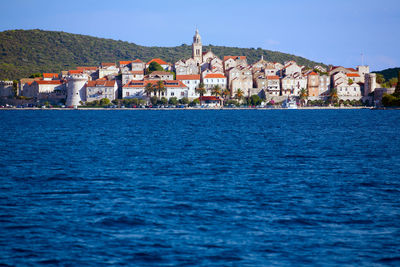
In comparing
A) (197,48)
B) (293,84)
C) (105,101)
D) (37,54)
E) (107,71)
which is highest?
(37,54)

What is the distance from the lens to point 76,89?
116 m

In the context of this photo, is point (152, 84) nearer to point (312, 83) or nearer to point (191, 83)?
point (191, 83)

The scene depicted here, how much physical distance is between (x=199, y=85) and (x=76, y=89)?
2768 cm

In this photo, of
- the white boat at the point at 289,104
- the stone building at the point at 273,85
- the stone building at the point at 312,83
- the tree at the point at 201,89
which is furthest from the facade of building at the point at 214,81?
the stone building at the point at 312,83

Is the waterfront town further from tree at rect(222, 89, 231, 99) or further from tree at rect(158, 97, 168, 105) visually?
tree at rect(158, 97, 168, 105)

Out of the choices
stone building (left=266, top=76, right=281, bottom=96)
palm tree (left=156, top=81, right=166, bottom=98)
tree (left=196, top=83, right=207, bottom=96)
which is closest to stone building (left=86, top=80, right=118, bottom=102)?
palm tree (left=156, top=81, right=166, bottom=98)

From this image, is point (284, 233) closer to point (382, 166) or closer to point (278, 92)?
point (382, 166)

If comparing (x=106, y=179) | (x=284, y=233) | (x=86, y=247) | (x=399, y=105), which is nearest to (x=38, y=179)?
(x=106, y=179)

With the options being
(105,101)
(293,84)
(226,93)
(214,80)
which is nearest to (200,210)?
(105,101)

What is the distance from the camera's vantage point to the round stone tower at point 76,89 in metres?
115

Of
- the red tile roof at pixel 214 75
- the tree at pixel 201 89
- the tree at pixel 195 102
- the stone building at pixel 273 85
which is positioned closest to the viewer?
the tree at pixel 201 89

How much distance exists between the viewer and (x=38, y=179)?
18953 millimetres

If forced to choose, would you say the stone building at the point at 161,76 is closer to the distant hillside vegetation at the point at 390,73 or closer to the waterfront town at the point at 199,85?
the waterfront town at the point at 199,85

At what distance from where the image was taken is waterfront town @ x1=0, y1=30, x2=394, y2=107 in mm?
115812
